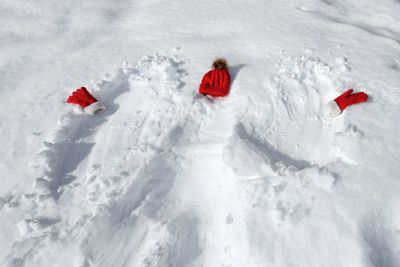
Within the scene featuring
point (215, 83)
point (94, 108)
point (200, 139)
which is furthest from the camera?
point (215, 83)

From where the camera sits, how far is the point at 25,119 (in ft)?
8.66

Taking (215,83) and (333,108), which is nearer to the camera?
(333,108)

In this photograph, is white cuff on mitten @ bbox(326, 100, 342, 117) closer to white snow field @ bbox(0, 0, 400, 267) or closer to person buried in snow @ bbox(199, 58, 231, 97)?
white snow field @ bbox(0, 0, 400, 267)

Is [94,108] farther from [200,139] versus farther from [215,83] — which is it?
[215,83]

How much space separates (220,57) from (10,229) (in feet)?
7.56

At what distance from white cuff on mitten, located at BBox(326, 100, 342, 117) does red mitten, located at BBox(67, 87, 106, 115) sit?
75.6 inches

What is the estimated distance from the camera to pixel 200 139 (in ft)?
8.16

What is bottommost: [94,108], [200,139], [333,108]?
[200,139]

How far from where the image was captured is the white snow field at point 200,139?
1938 millimetres

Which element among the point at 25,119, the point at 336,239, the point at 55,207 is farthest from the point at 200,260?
the point at 25,119

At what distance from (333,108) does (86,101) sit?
6.86 ft

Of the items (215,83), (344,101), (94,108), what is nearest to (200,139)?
(215,83)

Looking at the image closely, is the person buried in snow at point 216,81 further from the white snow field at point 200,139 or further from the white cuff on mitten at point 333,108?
the white cuff on mitten at point 333,108

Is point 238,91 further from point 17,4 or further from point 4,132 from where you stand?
point 17,4
